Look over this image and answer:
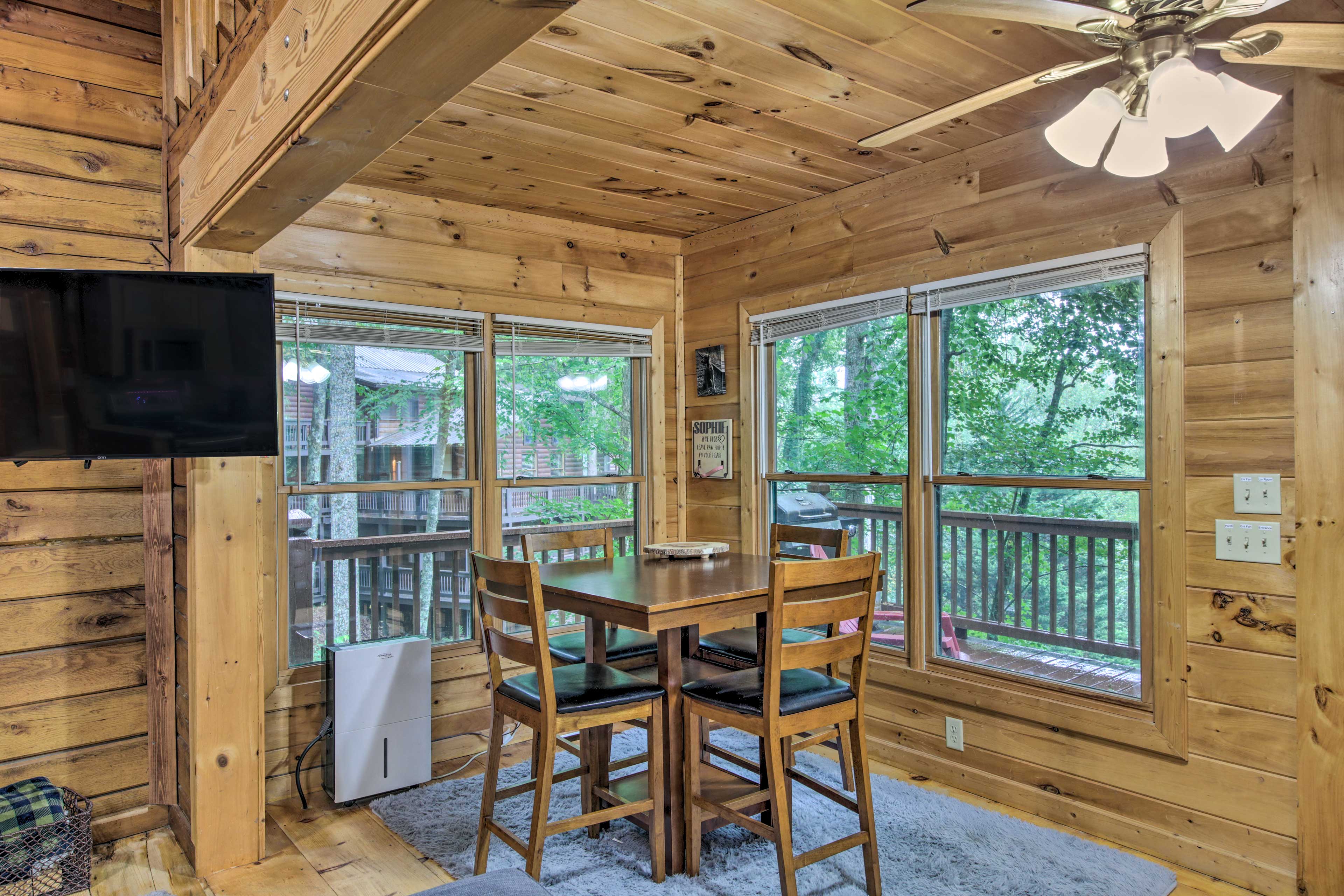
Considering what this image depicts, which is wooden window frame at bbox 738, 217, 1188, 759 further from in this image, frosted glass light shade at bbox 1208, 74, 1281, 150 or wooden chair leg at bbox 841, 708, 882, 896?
frosted glass light shade at bbox 1208, 74, 1281, 150

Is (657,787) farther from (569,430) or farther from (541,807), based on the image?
(569,430)

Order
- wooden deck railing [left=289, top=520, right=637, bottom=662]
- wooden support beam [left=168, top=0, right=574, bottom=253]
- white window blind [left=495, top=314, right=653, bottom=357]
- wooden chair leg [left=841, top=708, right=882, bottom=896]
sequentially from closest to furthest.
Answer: wooden support beam [left=168, top=0, right=574, bottom=253]
wooden chair leg [left=841, top=708, right=882, bottom=896]
wooden deck railing [left=289, top=520, right=637, bottom=662]
white window blind [left=495, top=314, right=653, bottom=357]

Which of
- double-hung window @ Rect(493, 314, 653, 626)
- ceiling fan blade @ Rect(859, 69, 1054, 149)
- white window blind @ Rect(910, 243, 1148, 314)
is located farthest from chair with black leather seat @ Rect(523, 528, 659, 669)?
ceiling fan blade @ Rect(859, 69, 1054, 149)

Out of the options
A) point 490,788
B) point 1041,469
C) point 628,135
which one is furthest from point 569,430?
point 1041,469

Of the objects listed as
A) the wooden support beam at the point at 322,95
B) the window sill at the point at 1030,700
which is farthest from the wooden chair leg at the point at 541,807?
the window sill at the point at 1030,700

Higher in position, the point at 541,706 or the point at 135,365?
the point at 135,365

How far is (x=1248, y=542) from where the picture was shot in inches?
97.9

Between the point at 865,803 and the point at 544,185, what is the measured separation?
268 cm

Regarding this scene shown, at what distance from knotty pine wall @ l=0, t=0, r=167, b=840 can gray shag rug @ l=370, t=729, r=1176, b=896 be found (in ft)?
3.22

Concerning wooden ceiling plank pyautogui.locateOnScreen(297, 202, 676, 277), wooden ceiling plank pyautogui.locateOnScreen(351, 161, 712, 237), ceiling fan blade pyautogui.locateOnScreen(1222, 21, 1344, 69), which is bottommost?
ceiling fan blade pyautogui.locateOnScreen(1222, 21, 1344, 69)

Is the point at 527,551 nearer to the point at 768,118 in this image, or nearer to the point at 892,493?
the point at 892,493

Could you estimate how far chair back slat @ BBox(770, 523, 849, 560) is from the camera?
323 cm

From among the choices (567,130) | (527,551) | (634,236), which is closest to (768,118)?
(567,130)

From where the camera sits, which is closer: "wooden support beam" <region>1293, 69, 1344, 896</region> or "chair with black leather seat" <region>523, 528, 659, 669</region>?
"wooden support beam" <region>1293, 69, 1344, 896</region>
